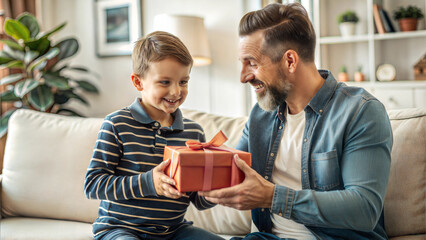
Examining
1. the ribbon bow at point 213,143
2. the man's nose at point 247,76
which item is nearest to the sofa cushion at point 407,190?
the man's nose at point 247,76

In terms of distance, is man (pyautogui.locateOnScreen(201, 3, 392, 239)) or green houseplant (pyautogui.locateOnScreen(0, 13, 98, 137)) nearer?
man (pyautogui.locateOnScreen(201, 3, 392, 239))

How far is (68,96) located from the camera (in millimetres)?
3535

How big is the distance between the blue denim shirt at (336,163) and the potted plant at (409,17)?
236 centimetres

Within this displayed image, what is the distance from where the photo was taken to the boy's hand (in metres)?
1.08

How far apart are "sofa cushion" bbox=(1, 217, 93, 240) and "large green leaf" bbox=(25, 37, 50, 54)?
1.68 meters

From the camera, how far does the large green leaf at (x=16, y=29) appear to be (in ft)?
9.92

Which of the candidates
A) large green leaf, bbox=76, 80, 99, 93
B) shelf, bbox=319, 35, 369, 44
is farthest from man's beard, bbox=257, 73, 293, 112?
large green leaf, bbox=76, 80, 99, 93

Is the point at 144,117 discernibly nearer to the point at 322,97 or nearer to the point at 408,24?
the point at 322,97

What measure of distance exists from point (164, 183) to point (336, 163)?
53cm

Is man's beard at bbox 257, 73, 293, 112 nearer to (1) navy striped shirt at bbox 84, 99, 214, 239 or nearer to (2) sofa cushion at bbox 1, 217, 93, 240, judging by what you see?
(1) navy striped shirt at bbox 84, 99, 214, 239

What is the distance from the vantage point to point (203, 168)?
1042mm

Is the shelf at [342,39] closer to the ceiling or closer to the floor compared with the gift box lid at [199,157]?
closer to the ceiling

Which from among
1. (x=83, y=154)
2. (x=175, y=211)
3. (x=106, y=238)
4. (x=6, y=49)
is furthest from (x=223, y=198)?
(x=6, y=49)

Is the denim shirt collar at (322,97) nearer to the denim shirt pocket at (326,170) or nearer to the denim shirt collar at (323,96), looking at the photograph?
the denim shirt collar at (323,96)
